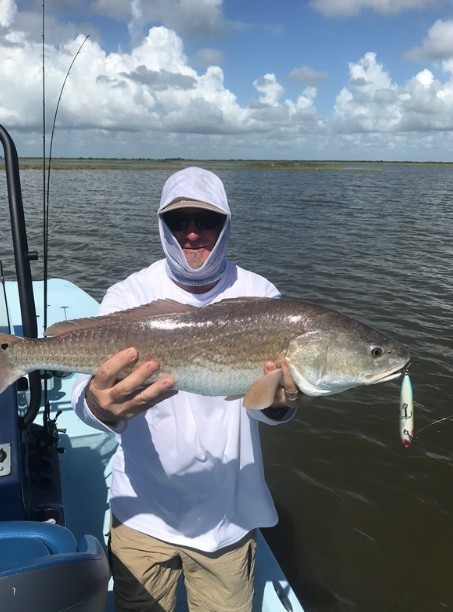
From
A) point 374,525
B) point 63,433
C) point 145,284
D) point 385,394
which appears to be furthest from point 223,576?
point 385,394

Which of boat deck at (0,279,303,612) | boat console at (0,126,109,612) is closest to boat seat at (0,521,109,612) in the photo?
boat console at (0,126,109,612)

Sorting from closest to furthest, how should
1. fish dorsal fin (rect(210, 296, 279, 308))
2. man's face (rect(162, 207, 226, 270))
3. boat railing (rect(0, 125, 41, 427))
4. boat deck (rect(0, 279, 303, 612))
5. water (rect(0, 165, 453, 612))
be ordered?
fish dorsal fin (rect(210, 296, 279, 308))
man's face (rect(162, 207, 226, 270))
boat railing (rect(0, 125, 41, 427))
boat deck (rect(0, 279, 303, 612))
water (rect(0, 165, 453, 612))

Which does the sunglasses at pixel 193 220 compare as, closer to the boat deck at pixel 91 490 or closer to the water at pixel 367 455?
the boat deck at pixel 91 490

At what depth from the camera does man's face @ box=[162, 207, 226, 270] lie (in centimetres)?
313

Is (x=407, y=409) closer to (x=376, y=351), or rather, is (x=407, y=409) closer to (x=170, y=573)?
(x=376, y=351)

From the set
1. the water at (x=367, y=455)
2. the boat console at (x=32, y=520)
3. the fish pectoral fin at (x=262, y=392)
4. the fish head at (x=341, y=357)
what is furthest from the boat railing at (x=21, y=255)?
the water at (x=367, y=455)

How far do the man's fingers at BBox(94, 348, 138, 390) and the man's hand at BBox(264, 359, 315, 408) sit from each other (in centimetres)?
78

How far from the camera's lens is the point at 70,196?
41500mm

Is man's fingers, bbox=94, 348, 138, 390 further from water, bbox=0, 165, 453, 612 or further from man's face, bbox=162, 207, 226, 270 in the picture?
water, bbox=0, 165, 453, 612

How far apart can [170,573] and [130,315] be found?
1670 millimetres

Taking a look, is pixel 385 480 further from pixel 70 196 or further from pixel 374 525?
pixel 70 196

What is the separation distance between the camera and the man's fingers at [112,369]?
8.39 feet

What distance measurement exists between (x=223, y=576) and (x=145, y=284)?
186 cm

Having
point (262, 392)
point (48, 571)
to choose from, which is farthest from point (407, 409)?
point (48, 571)
